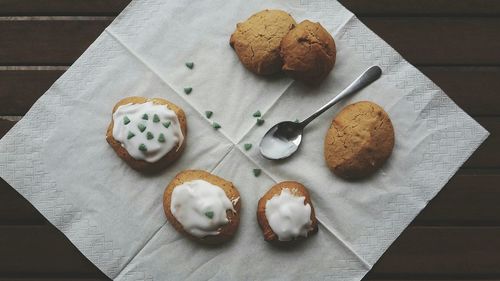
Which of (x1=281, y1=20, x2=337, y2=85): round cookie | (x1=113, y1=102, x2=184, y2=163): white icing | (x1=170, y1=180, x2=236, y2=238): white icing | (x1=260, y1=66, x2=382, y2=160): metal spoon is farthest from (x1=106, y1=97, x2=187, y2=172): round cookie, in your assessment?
(x1=281, y1=20, x2=337, y2=85): round cookie

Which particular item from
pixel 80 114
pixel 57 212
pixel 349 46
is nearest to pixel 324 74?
pixel 349 46

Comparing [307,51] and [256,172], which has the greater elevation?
[307,51]

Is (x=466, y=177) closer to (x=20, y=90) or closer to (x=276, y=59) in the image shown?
(x=276, y=59)

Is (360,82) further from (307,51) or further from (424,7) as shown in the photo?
(424,7)

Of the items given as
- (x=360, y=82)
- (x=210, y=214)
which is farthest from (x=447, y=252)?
(x=210, y=214)

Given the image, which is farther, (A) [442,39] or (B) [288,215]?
(A) [442,39]

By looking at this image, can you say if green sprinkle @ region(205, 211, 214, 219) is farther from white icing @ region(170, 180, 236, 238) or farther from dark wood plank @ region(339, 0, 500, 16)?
→ dark wood plank @ region(339, 0, 500, 16)
